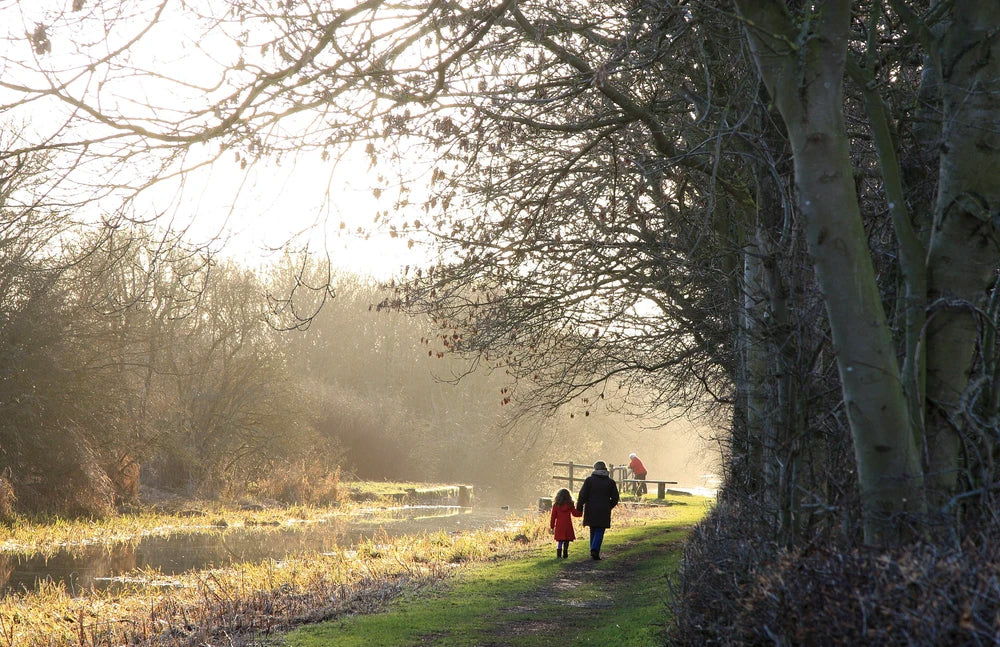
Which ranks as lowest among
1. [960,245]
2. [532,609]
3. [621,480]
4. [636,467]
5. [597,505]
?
[532,609]

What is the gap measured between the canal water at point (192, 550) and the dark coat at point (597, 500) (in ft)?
18.8

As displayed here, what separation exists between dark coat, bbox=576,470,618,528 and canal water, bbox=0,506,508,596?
5.72 meters

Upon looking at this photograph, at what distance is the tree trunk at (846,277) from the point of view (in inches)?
179

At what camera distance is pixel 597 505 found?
1451cm

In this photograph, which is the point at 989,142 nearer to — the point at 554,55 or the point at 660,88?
the point at 554,55

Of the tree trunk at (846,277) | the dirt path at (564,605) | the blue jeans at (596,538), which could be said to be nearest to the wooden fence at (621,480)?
the blue jeans at (596,538)

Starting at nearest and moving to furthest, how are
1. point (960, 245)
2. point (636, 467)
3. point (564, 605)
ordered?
point (960, 245), point (564, 605), point (636, 467)

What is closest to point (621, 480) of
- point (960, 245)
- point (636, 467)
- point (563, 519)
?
point (636, 467)

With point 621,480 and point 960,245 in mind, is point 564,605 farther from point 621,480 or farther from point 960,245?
point 621,480

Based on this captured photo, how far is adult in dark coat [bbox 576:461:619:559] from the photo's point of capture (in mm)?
14461

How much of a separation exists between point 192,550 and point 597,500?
9.44m

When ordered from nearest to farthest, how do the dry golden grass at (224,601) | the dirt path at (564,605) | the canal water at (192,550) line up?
the dirt path at (564,605) → the dry golden grass at (224,601) → the canal water at (192,550)

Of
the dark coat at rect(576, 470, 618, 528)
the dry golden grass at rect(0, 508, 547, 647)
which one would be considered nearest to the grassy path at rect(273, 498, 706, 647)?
the dark coat at rect(576, 470, 618, 528)

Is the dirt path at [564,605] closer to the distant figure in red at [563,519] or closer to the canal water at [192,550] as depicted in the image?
the distant figure in red at [563,519]
